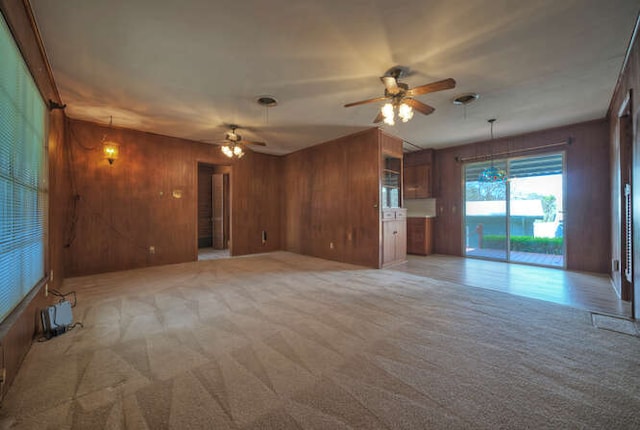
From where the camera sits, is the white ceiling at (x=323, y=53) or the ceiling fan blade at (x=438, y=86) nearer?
the white ceiling at (x=323, y=53)

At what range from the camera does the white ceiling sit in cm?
209

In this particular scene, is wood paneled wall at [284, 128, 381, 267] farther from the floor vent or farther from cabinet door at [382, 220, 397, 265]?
the floor vent

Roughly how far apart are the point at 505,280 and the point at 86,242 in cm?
724

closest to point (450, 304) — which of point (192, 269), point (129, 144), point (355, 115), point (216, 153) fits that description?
point (355, 115)

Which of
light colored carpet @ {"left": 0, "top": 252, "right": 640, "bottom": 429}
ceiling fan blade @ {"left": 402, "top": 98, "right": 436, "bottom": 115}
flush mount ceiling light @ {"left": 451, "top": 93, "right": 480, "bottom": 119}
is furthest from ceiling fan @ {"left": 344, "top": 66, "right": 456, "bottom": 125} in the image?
light colored carpet @ {"left": 0, "top": 252, "right": 640, "bottom": 429}

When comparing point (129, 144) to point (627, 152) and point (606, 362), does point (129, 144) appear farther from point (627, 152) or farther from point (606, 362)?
point (627, 152)

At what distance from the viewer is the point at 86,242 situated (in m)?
4.71

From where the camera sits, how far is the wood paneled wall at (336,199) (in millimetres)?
5180

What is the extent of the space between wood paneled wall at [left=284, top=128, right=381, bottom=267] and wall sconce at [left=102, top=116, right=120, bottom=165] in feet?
12.4

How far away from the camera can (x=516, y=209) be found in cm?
569

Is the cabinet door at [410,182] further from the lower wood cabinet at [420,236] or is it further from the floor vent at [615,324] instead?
the floor vent at [615,324]

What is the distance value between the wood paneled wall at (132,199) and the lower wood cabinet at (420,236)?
460 centimetres

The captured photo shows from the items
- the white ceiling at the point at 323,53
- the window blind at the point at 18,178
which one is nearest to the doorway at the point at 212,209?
the white ceiling at the point at 323,53

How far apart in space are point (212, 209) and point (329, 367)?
7627mm
